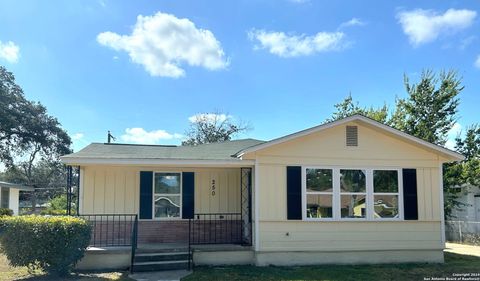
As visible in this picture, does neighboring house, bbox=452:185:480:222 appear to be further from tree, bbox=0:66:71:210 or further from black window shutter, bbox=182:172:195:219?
tree, bbox=0:66:71:210

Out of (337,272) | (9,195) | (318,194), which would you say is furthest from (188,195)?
(9,195)

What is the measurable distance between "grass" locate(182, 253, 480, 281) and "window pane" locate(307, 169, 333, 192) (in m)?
2.05

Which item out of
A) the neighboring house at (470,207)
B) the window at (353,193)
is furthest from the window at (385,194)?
the neighboring house at (470,207)

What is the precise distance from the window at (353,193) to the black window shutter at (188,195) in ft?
14.2

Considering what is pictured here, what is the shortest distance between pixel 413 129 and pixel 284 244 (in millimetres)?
12168

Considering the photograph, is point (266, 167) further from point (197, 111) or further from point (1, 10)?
point (197, 111)

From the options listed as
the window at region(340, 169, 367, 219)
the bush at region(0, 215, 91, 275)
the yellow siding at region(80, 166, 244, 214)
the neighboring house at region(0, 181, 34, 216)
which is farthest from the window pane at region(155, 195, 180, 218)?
the neighboring house at region(0, 181, 34, 216)

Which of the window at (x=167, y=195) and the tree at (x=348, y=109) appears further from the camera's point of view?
the tree at (x=348, y=109)

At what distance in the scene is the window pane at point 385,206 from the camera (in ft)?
39.4

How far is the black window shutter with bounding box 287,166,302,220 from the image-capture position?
37.8ft

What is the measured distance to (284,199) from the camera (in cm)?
1158

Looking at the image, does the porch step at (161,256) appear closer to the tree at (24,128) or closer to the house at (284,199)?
the house at (284,199)

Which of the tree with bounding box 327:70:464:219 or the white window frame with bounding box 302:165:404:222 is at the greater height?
the tree with bounding box 327:70:464:219

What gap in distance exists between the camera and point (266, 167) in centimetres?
1159
